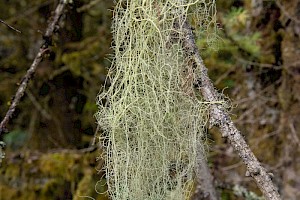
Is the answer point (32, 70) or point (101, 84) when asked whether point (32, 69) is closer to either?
point (32, 70)

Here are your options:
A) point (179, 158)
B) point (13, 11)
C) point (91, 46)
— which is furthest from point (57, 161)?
point (179, 158)

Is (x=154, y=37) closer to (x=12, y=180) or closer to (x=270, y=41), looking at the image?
(x=270, y=41)

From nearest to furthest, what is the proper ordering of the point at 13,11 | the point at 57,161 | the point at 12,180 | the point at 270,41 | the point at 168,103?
the point at 168,103 < the point at 270,41 < the point at 57,161 < the point at 12,180 < the point at 13,11

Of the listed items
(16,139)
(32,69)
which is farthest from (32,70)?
(16,139)

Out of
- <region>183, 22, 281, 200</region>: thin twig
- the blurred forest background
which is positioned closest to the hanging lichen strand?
<region>183, 22, 281, 200</region>: thin twig

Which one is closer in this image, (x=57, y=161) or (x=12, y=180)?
(x=57, y=161)

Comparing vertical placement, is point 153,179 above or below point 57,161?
below
